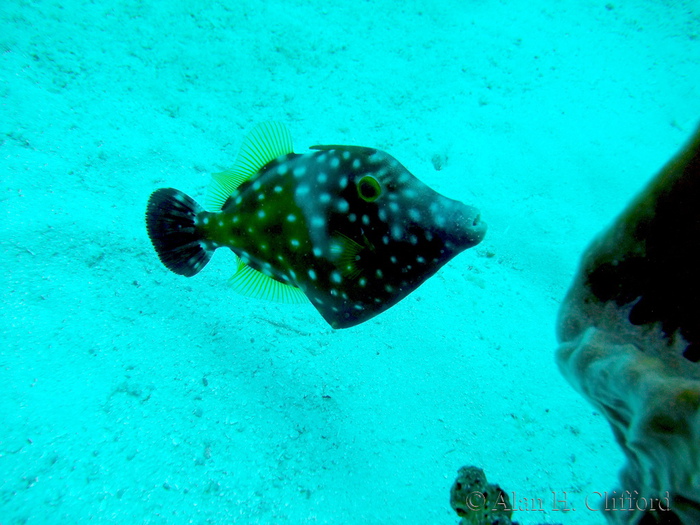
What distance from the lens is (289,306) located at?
10.3ft

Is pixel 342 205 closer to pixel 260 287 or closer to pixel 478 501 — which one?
pixel 260 287

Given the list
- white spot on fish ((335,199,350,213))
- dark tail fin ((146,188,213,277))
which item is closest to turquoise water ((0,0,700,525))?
dark tail fin ((146,188,213,277))

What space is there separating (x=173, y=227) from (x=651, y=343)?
112 inches

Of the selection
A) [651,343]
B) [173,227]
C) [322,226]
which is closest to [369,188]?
[322,226]

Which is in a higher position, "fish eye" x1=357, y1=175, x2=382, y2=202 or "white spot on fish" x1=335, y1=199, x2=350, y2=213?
"fish eye" x1=357, y1=175, x2=382, y2=202

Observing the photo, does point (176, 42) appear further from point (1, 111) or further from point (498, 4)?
point (498, 4)

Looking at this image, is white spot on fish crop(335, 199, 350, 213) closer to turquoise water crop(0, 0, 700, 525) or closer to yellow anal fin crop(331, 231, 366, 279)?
yellow anal fin crop(331, 231, 366, 279)

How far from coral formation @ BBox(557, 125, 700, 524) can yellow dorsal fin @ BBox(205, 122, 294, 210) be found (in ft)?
6.64

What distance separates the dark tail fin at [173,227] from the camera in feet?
7.39

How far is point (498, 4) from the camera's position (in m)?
6.04

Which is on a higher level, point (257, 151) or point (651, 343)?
point (651, 343)

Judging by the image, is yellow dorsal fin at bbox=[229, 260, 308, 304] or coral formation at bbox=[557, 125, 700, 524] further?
yellow dorsal fin at bbox=[229, 260, 308, 304]

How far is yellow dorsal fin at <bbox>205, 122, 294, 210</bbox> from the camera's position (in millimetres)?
2211

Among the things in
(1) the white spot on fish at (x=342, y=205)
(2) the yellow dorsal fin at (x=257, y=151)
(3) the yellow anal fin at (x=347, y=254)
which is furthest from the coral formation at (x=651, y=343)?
(2) the yellow dorsal fin at (x=257, y=151)
